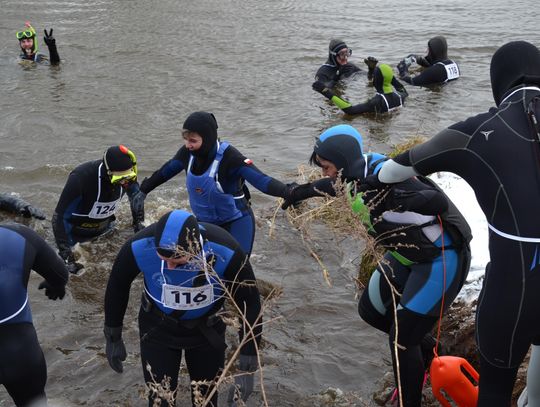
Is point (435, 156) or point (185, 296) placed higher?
point (435, 156)

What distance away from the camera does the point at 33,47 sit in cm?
1368

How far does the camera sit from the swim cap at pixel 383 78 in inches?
403

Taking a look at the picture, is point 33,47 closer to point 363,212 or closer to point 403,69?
point 403,69

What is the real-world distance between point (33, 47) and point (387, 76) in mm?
8058

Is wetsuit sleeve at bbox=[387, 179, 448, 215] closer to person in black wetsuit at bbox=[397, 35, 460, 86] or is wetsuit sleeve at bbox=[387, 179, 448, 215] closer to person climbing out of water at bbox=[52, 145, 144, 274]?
person climbing out of water at bbox=[52, 145, 144, 274]

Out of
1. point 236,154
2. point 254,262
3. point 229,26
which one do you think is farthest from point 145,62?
point 236,154

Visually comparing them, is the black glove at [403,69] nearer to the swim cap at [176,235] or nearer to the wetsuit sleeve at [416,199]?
the wetsuit sleeve at [416,199]

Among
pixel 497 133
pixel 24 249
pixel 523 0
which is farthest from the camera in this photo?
pixel 523 0

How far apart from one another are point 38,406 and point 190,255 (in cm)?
144

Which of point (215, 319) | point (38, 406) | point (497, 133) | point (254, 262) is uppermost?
point (497, 133)

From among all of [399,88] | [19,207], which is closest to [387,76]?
[399,88]

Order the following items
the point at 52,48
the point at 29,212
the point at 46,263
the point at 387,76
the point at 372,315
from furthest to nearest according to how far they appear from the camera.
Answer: the point at 52,48 → the point at 387,76 → the point at 29,212 → the point at 372,315 → the point at 46,263

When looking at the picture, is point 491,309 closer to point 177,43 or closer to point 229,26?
point 177,43

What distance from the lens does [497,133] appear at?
2818mm
